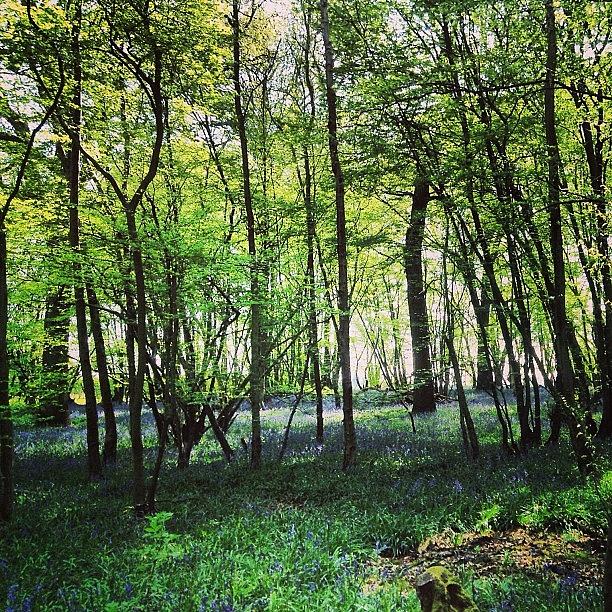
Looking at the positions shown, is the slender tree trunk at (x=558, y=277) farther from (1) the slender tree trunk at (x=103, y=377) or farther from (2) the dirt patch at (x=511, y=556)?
(1) the slender tree trunk at (x=103, y=377)

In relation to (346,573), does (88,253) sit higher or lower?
higher

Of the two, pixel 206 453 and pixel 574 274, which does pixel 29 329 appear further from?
pixel 574 274

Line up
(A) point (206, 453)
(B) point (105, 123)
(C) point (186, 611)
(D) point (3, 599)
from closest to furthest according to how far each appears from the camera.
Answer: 1. (C) point (186, 611)
2. (D) point (3, 599)
3. (B) point (105, 123)
4. (A) point (206, 453)

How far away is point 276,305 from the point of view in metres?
10.6

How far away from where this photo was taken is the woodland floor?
4.27m

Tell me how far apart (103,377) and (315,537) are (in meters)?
6.87

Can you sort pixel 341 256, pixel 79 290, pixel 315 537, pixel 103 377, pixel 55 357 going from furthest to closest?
pixel 55 357 → pixel 103 377 → pixel 341 256 → pixel 79 290 → pixel 315 537

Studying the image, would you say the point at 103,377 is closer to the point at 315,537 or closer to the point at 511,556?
the point at 315,537

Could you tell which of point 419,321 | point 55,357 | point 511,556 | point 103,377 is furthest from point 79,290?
point 419,321

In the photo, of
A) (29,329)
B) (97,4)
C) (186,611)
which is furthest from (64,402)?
(186,611)

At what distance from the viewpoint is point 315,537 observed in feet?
19.1

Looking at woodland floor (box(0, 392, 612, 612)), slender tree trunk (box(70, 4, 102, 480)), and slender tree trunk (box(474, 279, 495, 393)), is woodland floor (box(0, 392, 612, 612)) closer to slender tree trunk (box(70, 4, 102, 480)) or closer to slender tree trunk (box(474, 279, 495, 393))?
slender tree trunk (box(70, 4, 102, 480))

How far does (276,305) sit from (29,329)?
5.64 m

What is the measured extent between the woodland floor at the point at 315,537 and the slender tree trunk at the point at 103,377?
1.14m
